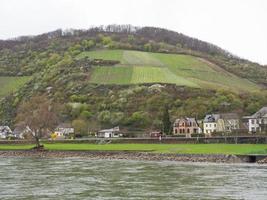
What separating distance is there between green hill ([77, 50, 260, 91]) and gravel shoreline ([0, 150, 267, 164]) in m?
74.8

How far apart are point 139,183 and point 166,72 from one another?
13329 centimetres

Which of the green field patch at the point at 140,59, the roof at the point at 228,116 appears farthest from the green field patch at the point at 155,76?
the roof at the point at 228,116

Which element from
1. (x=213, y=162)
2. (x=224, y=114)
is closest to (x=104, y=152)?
(x=213, y=162)

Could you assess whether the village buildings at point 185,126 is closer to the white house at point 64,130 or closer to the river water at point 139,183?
the white house at point 64,130

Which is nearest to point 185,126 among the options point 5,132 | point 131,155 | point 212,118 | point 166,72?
point 212,118

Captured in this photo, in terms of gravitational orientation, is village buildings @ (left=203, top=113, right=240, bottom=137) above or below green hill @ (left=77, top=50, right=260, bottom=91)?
below

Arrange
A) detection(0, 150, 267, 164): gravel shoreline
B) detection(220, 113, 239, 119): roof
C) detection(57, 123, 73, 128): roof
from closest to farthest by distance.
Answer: detection(0, 150, 267, 164): gravel shoreline → detection(220, 113, 239, 119): roof → detection(57, 123, 73, 128): roof

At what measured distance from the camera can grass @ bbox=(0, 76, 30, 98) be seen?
184875mm

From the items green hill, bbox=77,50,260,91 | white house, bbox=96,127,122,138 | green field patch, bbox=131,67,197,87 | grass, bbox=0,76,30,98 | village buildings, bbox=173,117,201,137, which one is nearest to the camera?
village buildings, bbox=173,117,201,137

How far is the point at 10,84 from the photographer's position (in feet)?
630

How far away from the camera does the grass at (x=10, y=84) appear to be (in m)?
185

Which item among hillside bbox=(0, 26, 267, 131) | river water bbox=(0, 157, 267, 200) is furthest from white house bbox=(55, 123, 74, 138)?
river water bbox=(0, 157, 267, 200)

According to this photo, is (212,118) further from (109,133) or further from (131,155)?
(131,155)

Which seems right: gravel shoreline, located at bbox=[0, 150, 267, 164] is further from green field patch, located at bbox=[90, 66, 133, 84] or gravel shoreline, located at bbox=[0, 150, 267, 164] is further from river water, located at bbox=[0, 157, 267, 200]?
green field patch, located at bbox=[90, 66, 133, 84]
